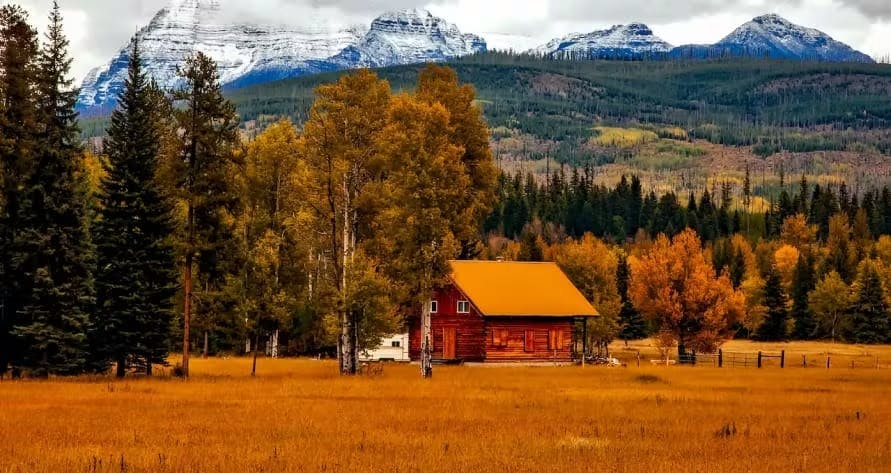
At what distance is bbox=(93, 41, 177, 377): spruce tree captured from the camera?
46938 millimetres

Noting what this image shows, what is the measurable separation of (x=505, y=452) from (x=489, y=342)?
45.6 meters

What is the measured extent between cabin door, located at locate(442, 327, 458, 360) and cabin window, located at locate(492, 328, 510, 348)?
2.84 m

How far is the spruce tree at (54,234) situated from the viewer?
4422 centimetres

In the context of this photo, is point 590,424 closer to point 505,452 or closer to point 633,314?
point 505,452

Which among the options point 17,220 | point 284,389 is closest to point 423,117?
point 284,389

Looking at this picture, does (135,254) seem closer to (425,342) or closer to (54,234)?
(54,234)

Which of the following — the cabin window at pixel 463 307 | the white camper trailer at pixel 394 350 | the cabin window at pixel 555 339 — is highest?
the cabin window at pixel 463 307

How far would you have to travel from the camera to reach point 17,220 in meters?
45.2

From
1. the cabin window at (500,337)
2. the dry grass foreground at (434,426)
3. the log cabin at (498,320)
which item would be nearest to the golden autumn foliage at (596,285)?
the log cabin at (498,320)

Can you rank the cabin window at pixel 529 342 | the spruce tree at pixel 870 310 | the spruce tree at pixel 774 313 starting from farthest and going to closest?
the spruce tree at pixel 774 313
the spruce tree at pixel 870 310
the cabin window at pixel 529 342

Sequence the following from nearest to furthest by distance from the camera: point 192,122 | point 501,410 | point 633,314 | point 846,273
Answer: point 501,410, point 192,122, point 633,314, point 846,273

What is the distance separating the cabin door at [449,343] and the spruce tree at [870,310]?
222ft

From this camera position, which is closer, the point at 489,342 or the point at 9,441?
the point at 9,441

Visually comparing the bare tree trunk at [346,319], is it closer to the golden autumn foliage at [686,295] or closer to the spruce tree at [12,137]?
the spruce tree at [12,137]
